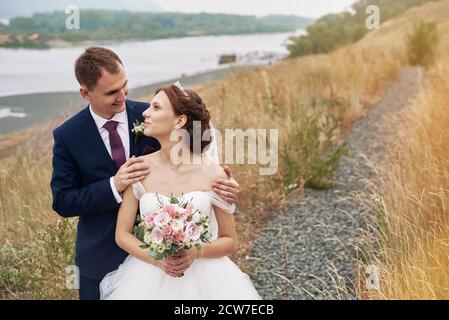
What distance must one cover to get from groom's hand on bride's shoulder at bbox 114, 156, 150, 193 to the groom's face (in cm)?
31

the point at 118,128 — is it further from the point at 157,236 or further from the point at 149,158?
the point at 157,236

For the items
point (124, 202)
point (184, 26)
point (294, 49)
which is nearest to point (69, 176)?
point (124, 202)

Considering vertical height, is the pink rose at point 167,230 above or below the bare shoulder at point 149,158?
below

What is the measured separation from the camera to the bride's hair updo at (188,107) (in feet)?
7.34

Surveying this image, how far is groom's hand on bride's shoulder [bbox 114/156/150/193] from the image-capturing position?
2309 millimetres

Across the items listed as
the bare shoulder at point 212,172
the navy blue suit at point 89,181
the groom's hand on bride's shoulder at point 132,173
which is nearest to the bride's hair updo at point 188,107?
the bare shoulder at point 212,172

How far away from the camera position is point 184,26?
3662cm

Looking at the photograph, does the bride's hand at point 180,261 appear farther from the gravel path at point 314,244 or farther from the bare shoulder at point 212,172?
the gravel path at point 314,244

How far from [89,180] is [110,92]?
42cm

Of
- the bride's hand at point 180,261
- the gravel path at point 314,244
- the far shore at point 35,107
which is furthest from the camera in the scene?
the far shore at point 35,107

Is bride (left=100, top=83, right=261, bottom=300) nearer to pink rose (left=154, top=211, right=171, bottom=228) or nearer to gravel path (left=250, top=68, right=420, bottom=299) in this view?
pink rose (left=154, top=211, right=171, bottom=228)

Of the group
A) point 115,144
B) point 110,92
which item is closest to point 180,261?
point 115,144

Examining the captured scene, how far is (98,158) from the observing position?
255 centimetres

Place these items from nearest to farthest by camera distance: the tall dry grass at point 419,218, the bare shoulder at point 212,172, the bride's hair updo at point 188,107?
1. the bride's hair updo at point 188,107
2. the bare shoulder at point 212,172
3. the tall dry grass at point 419,218
